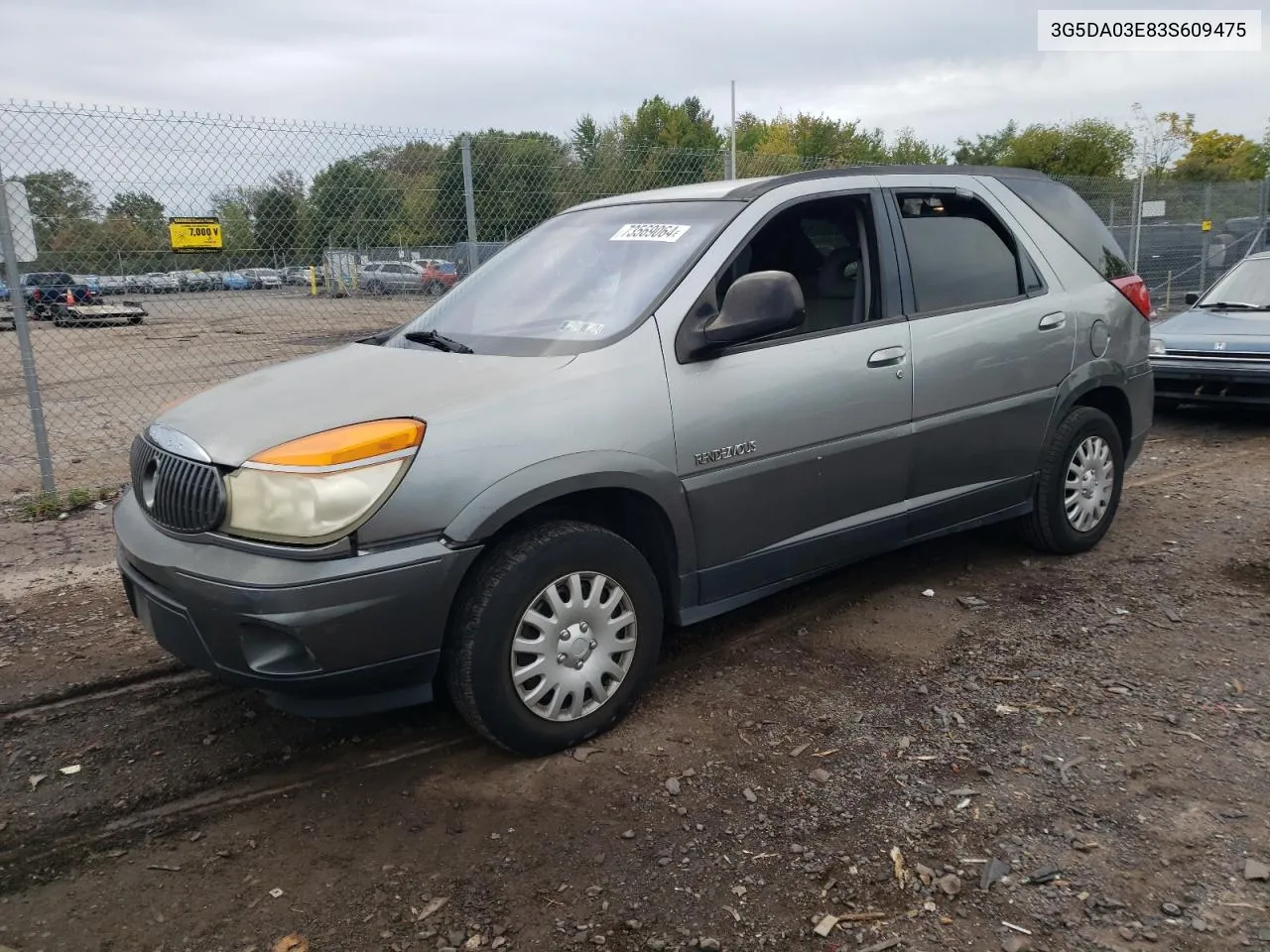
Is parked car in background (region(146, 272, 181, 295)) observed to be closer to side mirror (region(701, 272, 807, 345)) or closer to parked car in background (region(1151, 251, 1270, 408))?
side mirror (region(701, 272, 807, 345))

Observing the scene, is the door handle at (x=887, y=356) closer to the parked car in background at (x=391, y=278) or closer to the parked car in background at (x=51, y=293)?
the parked car in background at (x=391, y=278)

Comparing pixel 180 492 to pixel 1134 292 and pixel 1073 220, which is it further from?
pixel 1134 292

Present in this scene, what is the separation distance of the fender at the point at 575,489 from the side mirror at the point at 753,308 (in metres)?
0.52

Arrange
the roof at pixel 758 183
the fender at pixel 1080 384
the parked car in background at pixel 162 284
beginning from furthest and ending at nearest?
1. the parked car in background at pixel 162 284
2. the fender at pixel 1080 384
3. the roof at pixel 758 183

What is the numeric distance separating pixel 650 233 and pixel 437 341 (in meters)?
0.94

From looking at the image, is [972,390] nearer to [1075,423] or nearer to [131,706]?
[1075,423]

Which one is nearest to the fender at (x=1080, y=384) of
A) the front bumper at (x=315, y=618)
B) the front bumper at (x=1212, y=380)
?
the front bumper at (x=315, y=618)

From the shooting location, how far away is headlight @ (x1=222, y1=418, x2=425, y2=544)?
9.19ft

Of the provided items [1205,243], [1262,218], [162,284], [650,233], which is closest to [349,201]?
[162,284]

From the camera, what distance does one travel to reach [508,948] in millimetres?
2445

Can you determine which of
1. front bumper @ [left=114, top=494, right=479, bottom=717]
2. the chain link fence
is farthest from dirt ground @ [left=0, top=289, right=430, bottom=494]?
front bumper @ [left=114, top=494, right=479, bottom=717]

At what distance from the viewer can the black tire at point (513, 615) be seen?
3.03 metres

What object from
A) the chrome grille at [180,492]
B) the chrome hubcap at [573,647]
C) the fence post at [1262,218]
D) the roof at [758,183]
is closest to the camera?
the chrome grille at [180,492]

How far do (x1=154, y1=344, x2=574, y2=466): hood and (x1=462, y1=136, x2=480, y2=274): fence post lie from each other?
14.2 ft
